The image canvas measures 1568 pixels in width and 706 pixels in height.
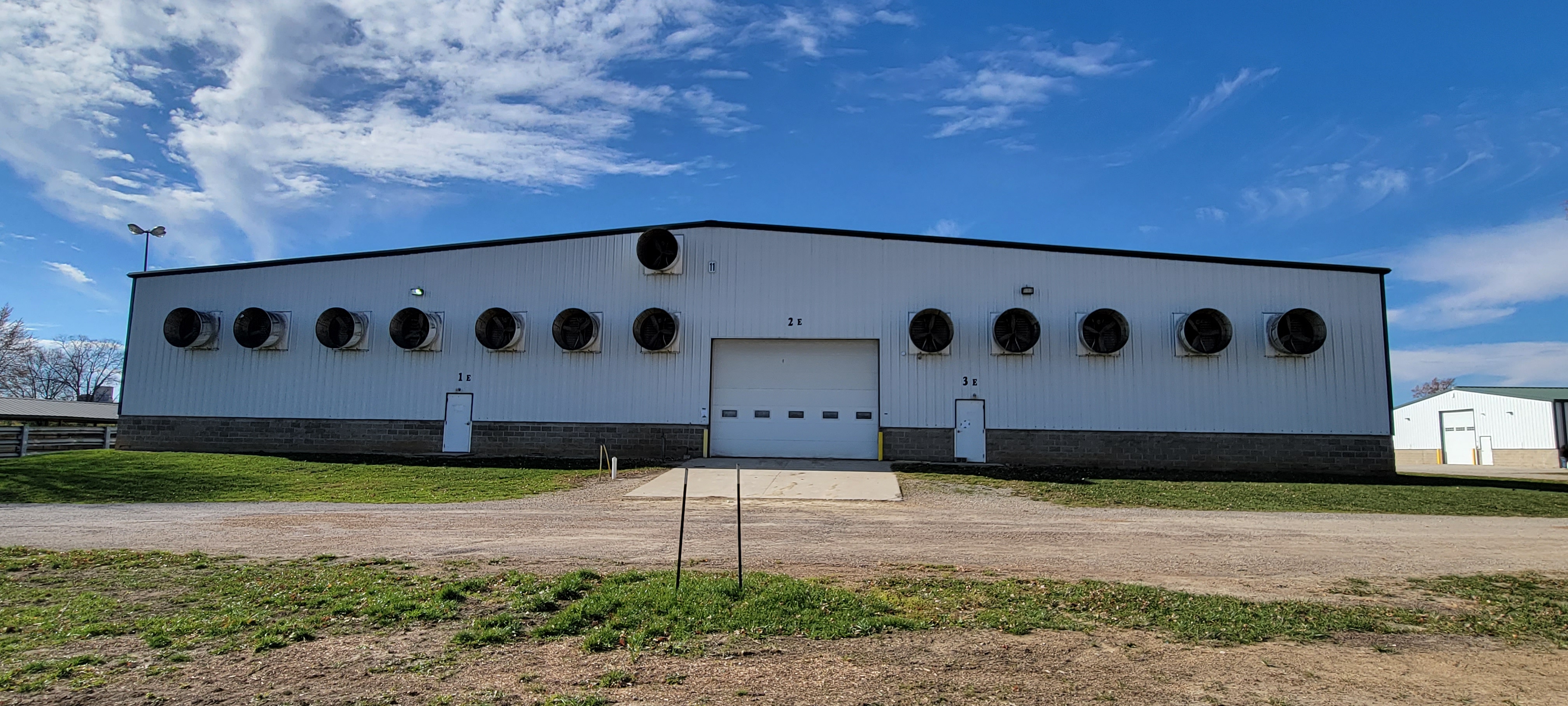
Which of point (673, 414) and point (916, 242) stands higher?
point (916, 242)

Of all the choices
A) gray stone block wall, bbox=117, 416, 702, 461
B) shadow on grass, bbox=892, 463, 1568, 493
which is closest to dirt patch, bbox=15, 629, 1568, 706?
shadow on grass, bbox=892, 463, 1568, 493

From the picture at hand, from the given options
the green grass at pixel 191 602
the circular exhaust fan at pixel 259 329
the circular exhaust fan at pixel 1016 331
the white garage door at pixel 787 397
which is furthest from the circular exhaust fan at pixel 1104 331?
the circular exhaust fan at pixel 259 329

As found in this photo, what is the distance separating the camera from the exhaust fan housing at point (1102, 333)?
2241 centimetres

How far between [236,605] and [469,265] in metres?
20.4

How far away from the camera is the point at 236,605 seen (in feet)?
20.9

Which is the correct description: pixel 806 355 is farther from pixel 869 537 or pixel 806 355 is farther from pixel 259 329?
pixel 259 329

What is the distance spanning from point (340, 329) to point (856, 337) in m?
17.1

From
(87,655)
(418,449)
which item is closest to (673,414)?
(418,449)

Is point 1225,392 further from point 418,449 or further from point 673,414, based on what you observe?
point 418,449

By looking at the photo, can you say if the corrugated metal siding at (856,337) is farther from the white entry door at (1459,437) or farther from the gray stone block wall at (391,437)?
the white entry door at (1459,437)

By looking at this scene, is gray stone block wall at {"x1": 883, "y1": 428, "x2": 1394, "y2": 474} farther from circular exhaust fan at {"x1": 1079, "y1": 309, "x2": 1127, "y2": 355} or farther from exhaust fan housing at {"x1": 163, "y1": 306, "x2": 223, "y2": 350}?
exhaust fan housing at {"x1": 163, "y1": 306, "x2": 223, "y2": 350}

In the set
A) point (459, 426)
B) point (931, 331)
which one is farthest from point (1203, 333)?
point (459, 426)

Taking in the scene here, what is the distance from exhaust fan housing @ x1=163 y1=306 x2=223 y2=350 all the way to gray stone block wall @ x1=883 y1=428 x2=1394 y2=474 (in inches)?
962

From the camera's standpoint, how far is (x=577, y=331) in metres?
24.2
